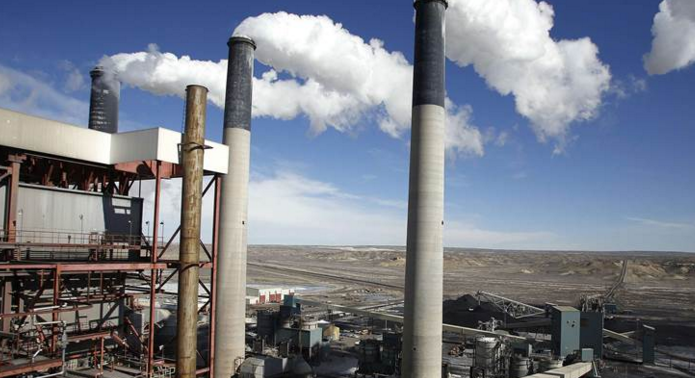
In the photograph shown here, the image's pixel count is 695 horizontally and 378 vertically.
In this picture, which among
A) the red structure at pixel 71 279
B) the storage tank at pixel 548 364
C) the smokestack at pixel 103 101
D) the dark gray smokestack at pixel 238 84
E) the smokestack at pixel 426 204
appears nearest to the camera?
the red structure at pixel 71 279

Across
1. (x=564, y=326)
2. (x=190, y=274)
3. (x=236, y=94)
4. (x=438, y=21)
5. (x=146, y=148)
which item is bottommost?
(x=564, y=326)

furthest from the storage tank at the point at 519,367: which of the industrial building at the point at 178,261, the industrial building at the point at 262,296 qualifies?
the industrial building at the point at 262,296

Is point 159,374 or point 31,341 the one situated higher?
point 31,341

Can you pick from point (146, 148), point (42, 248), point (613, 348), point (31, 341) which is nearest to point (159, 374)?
point (31, 341)

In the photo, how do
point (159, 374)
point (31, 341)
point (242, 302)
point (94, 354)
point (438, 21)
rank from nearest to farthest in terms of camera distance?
point (31, 341)
point (94, 354)
point (159, 374)
point (438, 21)
point (242, 302)

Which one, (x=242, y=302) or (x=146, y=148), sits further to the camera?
(x=242, y=302)

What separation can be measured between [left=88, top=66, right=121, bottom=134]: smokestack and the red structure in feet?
28.9

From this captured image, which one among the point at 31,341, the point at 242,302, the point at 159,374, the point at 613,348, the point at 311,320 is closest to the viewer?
the point at 31,341

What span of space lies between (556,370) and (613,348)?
16374mm

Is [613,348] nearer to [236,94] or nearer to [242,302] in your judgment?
[242,302]

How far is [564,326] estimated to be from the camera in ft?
104

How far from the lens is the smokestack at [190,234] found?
20.0m

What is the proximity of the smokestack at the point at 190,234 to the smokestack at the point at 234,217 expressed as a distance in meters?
9.60

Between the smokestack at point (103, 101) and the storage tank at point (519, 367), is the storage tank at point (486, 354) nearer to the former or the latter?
the storage tank at point (519, 367)
